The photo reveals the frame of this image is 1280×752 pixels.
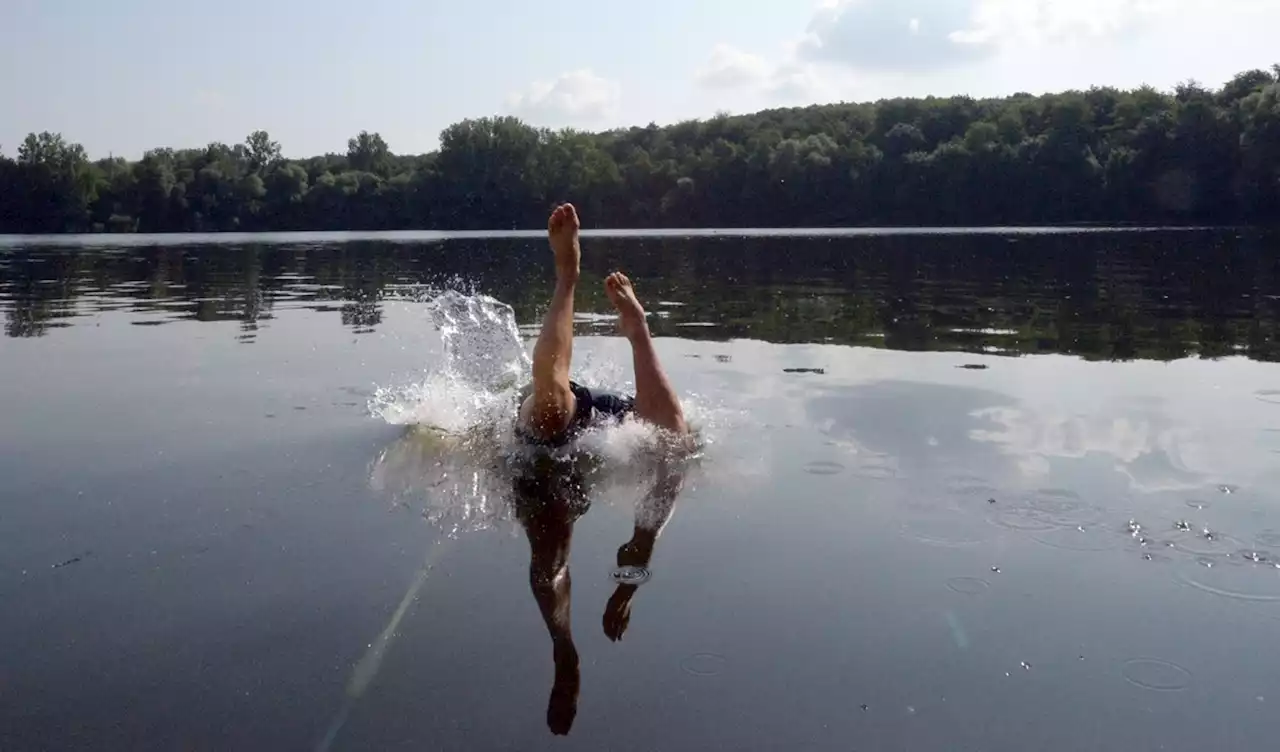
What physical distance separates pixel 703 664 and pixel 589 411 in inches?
133

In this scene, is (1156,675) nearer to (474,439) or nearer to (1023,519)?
(1023,519)

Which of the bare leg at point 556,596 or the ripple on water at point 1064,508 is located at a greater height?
the ripple on water at point 1064,508

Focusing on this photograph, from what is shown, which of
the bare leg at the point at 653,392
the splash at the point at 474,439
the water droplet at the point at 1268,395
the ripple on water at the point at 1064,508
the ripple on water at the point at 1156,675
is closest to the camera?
the ripple on water at the point at 1156,675

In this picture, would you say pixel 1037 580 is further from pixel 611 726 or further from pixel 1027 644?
pixel 611 726

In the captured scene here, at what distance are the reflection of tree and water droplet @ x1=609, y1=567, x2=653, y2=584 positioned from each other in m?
8.21

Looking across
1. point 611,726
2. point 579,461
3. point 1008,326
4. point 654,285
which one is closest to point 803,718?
point 611,726

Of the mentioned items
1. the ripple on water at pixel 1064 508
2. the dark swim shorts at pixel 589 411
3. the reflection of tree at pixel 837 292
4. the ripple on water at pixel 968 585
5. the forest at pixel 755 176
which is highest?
the forest at pixel 755 176

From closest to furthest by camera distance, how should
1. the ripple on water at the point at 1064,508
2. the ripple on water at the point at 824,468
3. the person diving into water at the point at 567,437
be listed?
the person diving into water at the point at 567,437
the ripple on water at the point at 1064,508
the ripple on water at the point at 824,468

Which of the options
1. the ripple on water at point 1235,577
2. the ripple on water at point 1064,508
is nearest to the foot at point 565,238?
the ripple on water at point 1064,508

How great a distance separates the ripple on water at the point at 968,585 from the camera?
14.1 ft

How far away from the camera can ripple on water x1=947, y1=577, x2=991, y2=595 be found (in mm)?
4301

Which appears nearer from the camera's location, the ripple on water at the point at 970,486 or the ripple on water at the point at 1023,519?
the ripple on water at the point at 1023,519

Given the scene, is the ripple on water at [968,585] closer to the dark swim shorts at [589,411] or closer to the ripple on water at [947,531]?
the ripple on water at [947,531]

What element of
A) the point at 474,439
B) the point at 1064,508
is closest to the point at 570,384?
the point at 474,439
